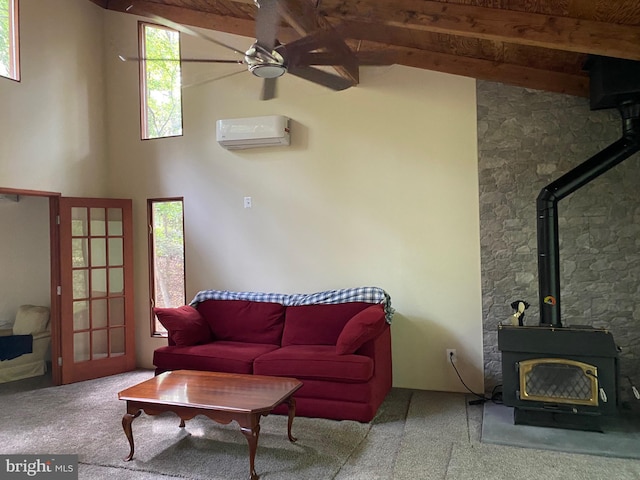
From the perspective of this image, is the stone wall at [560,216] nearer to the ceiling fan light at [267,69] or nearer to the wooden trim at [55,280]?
the ceiling fan light at [267,69]

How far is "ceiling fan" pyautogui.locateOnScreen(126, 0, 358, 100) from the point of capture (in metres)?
2.47

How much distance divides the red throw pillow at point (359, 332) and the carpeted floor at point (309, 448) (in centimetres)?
54

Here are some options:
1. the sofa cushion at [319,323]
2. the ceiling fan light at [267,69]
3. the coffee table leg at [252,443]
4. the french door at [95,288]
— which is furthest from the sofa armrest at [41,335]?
the ceiling fan light at [267,69]

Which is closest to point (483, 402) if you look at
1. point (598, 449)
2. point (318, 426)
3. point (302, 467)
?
point (598, 449)

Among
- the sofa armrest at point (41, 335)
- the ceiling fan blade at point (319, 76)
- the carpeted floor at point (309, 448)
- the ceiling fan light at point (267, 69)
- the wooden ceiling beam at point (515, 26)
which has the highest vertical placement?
the wooden ceiling beam at point (515, 26)

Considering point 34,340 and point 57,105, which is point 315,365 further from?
point 57,105

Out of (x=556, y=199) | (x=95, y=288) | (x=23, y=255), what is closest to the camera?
(x=556, y=199)

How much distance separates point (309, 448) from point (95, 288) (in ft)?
10.4

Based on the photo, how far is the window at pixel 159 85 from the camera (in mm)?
5250

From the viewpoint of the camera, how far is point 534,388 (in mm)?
3402

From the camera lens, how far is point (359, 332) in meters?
3.60

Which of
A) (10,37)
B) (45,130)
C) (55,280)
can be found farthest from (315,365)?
(10,37)

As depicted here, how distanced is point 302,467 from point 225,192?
297cm

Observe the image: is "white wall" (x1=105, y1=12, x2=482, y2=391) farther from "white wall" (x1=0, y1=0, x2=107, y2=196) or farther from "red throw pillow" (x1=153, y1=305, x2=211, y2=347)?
"red throw pillow" (x1=153, y1=305, x2=211, y2=347)
